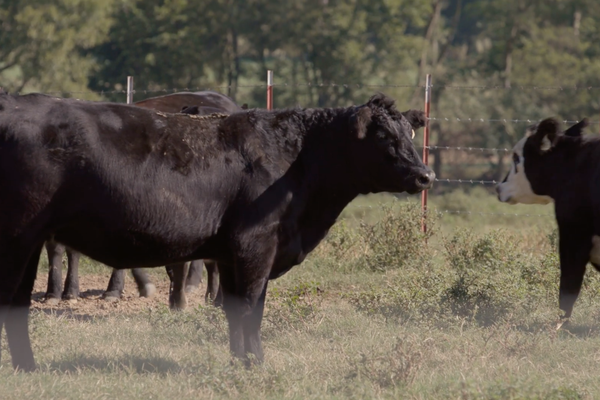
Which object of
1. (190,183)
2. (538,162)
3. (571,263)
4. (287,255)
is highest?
(538,162)

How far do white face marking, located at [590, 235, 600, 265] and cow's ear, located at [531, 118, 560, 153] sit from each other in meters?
0.83

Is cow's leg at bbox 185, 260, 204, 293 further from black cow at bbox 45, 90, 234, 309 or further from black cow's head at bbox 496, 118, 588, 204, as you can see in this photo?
black cow's head at bbox 496, 118, 588, 204

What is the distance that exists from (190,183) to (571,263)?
3.13m

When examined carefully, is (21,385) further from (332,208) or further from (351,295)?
(351,295)

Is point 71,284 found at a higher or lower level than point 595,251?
lower

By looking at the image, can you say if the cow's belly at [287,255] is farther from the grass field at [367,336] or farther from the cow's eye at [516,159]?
the cow's eye at [516,159]

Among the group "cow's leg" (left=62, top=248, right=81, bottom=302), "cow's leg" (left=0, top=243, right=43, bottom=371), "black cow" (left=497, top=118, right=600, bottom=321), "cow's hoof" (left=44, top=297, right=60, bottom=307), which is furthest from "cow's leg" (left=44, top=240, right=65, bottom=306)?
"black cow" (left=497, top=118, right=600, bottom=321)

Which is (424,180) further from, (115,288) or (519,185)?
(115,288)

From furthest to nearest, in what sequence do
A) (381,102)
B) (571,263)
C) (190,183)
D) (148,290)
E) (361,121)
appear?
(148,290), (571,263), (381,102), (361,121), (190,183)

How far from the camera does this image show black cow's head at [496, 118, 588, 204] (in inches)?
283

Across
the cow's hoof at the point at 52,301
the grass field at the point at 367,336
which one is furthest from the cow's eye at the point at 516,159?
the cow's hoof at the point at 52,301

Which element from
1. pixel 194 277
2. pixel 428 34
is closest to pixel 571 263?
pixel 194 277

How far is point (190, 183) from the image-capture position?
5223 mm

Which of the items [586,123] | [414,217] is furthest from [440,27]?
[586,123]
